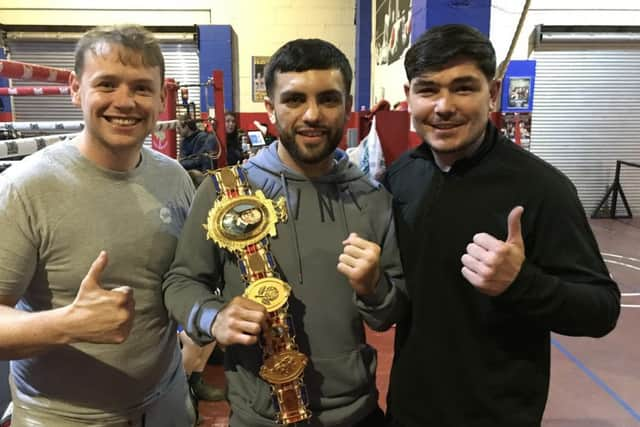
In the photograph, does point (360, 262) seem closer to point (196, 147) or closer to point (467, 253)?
point (467, 253)

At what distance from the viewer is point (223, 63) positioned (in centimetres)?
985

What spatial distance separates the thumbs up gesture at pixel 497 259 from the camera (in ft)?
3.61

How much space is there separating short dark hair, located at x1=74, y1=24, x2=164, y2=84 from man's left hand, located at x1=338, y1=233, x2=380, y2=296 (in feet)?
2.39

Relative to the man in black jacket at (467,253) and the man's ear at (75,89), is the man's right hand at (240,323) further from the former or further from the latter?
the man's ear at (75,89)

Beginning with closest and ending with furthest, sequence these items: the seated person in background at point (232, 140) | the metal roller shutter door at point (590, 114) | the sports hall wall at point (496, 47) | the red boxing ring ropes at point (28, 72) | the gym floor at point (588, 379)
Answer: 1. the red boxing ring ropes at point (28, 72)
2. the gym floor at point (588, 379)
3. the sports hall wall at point (496, 47)
4. the metal roller shutter door at point (590, 114)
5. the seated person in background at point (232, 140)

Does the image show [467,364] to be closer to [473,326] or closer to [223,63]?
[473,326]

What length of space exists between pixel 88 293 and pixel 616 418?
2.77 metres

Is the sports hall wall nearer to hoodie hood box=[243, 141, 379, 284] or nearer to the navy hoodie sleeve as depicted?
hoodie hood box=[243, 141, 379, 284]

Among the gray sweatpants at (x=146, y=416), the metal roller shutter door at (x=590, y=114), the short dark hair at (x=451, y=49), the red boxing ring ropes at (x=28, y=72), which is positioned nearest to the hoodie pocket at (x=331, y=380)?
the gray sweatpants at (x=146, y=416)

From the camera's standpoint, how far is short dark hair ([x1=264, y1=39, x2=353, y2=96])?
125 centimetres

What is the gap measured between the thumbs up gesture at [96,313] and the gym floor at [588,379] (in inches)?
69.2

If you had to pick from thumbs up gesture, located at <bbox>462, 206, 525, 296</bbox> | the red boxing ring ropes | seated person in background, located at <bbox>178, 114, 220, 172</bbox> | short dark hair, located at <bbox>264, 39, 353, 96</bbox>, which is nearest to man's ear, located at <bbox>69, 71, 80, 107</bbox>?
short dark hair, located at <bbox>264, 39, 353, 96</bbox>

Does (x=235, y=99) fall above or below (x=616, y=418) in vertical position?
above

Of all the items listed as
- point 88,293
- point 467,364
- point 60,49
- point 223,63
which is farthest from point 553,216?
point 60,49
